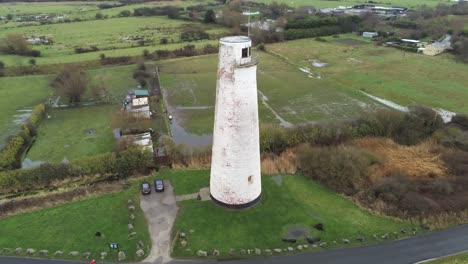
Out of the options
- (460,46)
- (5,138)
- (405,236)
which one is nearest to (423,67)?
(460,46)

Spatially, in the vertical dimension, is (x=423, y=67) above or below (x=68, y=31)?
below

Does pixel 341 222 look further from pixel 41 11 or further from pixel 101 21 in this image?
pixel 41 11

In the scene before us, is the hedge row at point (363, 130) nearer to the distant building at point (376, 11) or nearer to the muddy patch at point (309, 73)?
the muddy patch at point (309, 73)

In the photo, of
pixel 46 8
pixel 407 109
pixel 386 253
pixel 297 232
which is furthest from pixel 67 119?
pixel 46 8

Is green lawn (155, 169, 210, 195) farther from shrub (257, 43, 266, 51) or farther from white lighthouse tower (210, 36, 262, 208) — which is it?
shrub (257, 43, 266, 51)

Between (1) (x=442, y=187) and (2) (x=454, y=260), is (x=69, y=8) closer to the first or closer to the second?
(1) (x=442, y=187)
